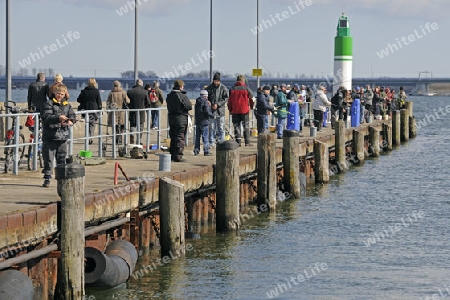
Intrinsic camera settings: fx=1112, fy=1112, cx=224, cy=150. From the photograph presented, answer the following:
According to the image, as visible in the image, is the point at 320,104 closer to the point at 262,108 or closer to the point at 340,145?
the point at 340,145

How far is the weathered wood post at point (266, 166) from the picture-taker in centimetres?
2316

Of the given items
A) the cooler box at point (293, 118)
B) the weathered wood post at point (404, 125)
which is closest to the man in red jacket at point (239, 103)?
the cooler box at point (293, 118)

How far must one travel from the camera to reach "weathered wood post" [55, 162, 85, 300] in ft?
45.2

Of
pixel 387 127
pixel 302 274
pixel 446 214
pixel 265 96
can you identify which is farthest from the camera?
pixel 387 127

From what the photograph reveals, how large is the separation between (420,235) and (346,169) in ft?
45.4

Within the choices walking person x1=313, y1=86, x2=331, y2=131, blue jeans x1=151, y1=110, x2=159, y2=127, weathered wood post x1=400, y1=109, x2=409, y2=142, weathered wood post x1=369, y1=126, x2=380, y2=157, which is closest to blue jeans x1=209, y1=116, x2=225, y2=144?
blue jeans x1=151, y1=110, x2=159, y2=127

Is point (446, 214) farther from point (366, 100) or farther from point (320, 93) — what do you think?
point (366, 100)

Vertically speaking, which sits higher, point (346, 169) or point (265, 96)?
point (265, 96)

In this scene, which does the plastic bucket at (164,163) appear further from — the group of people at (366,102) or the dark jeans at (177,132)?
the group of people at (366,102)

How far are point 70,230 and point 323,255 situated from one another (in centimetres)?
698

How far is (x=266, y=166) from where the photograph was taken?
23203 millimetres

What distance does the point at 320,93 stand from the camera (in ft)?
123

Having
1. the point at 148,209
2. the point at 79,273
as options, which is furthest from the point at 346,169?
the point at 79,273

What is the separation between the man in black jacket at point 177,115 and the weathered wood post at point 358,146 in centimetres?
1617
